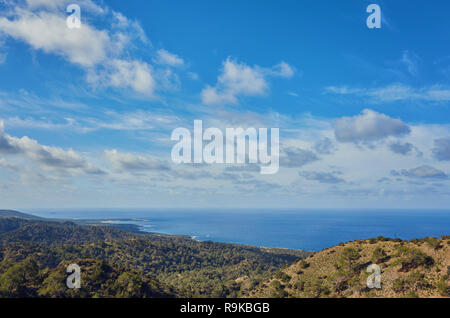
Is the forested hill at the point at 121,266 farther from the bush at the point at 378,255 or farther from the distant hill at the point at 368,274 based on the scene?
the bush at the point at 378,255

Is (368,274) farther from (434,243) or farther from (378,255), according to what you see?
(434,243)

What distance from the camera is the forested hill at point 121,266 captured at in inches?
1346

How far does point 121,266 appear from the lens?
51719mm

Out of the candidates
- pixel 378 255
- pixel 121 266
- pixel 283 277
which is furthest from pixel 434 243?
pixel 121 266

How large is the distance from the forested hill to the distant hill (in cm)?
1551

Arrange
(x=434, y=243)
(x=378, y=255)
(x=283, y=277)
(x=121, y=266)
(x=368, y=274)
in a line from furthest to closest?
(x=121, y=266)
(x=283, y=277)
(x=378, y=255)
(x=434, y=243)
(x=368, y=274)

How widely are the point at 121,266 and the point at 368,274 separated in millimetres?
43745

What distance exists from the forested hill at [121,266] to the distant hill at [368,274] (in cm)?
1551

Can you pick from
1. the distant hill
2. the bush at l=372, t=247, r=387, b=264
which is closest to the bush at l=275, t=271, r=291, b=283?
the distant hill

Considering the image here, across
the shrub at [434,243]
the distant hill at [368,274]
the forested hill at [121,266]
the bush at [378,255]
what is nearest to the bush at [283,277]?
the distant hill at [368,274]

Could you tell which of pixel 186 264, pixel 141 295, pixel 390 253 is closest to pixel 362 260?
pixel 390 253

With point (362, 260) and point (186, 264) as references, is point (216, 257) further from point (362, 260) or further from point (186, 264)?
point (362, 260)

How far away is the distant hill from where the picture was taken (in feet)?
87.9
